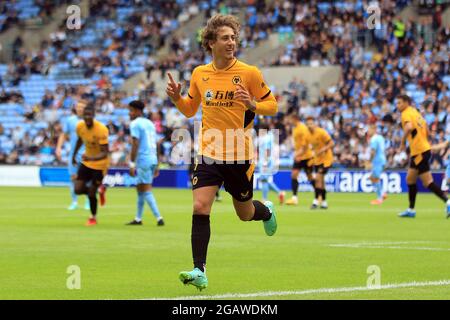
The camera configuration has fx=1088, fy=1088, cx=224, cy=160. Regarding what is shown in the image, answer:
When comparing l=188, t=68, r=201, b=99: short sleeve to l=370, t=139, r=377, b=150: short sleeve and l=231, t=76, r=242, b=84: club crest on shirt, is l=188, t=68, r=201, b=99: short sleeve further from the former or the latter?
l=370, t=139, r=377, b=150: short sleeve

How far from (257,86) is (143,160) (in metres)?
9.74

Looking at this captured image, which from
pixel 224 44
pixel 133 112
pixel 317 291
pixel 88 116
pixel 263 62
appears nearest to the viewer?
pixel 317 291

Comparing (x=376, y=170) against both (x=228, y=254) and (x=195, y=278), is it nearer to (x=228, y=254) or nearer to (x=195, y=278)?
(x=228, y=254)

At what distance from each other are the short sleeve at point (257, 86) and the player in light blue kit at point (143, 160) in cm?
923

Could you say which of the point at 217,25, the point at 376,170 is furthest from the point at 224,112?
the point at 376,170

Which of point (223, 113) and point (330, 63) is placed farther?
point (330, 63)

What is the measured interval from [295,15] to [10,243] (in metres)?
33.9

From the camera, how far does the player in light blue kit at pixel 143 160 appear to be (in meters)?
20.8

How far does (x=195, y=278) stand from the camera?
1048 centimetres

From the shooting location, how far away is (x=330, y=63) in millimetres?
45906

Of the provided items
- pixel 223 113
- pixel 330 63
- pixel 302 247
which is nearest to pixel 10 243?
pixel 302 247

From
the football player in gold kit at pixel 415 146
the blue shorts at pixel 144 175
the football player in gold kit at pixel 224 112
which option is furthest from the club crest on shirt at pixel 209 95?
the football player in gold kit at pixel 415 146
